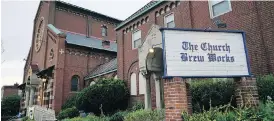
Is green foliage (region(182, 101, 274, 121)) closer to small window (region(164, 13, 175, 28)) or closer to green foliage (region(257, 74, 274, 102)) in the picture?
green foliage (region(257, 74, 274, 102))

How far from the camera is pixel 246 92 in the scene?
676 cm

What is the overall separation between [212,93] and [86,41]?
21171 millimetres

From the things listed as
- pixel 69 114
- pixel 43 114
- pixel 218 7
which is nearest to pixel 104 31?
pixel 43 114

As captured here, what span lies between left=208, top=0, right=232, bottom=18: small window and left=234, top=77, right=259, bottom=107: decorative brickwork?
681cm

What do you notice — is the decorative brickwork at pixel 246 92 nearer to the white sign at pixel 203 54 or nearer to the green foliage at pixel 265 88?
the white sign at pixel 203 54

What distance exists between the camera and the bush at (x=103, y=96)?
16.7 meters

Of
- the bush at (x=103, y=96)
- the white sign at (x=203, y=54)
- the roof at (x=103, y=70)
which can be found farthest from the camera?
the roof at (x=103, y=70)

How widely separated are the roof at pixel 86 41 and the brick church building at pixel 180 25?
8284 millimetres

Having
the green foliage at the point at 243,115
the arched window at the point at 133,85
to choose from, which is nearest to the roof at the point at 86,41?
the arched window at the point at 133,85

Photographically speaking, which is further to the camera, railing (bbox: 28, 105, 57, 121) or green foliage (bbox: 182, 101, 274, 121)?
railing (bbox: 28, 105, 57, 121)

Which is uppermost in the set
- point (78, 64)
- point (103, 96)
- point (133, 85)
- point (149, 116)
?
point (78, 64)

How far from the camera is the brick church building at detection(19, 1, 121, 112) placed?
23.9 metres

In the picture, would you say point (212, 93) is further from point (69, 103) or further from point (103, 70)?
point (69, 103)

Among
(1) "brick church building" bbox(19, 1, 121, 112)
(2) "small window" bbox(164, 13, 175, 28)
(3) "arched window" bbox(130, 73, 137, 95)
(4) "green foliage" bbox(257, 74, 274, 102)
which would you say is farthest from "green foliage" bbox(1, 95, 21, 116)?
(4) "green foliage" bbox(257, 74, 274, 102)
